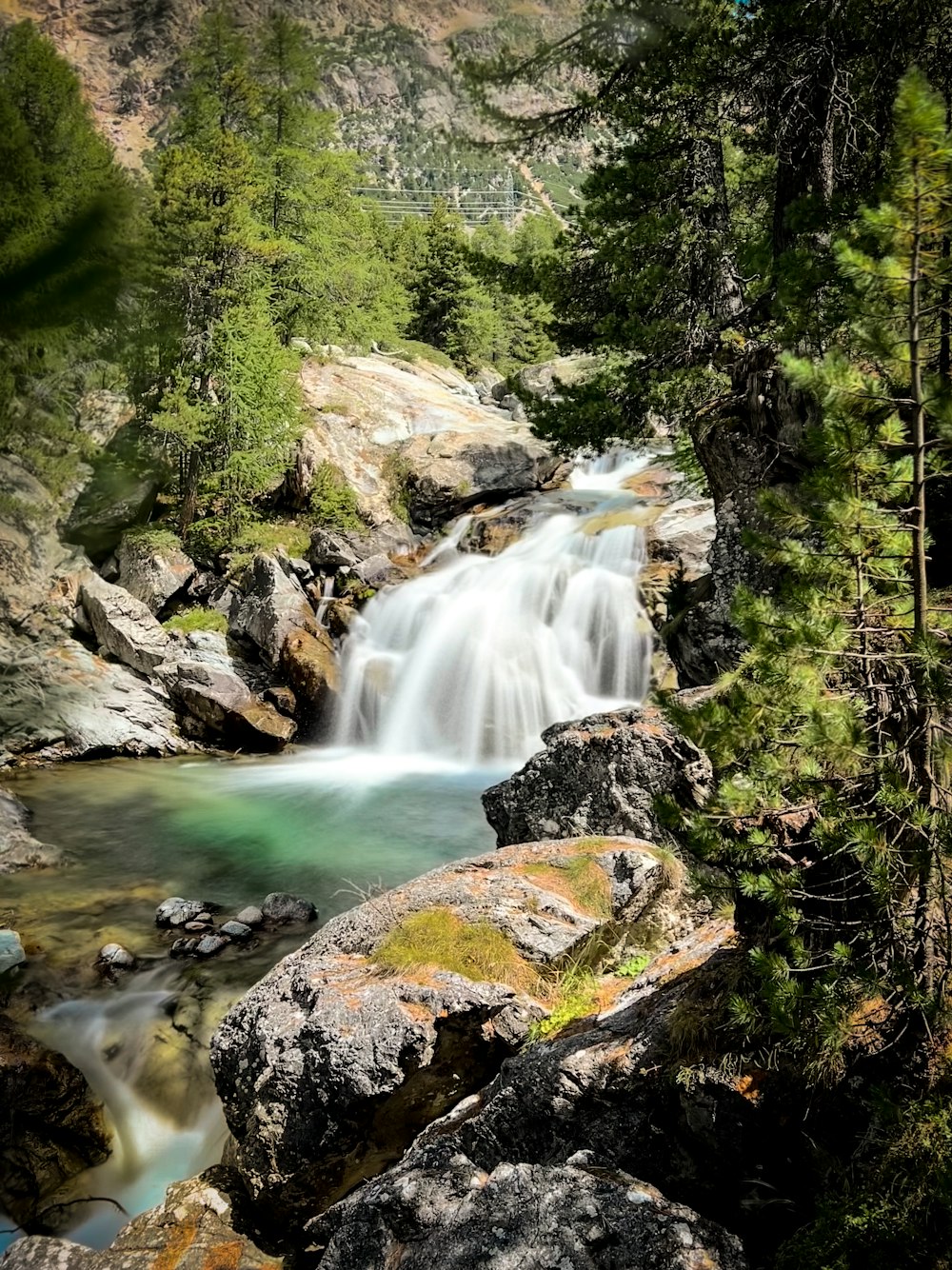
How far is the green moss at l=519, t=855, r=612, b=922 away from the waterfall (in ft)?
31.1

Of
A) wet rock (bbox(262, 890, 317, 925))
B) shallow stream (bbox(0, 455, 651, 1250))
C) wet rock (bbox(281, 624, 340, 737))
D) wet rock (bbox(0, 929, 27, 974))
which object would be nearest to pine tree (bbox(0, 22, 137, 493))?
shallow stream (bbox(0, 455, 651, 1250))

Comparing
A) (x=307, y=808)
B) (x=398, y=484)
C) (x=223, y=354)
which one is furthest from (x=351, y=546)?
(x=307, y=808)

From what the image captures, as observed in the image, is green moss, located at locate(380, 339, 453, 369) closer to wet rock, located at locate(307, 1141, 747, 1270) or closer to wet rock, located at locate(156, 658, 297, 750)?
wet rock, located at locate(156, 658, 297, 750)

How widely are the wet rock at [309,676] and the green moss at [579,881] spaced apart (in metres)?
10.9

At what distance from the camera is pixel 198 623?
18266 millimetres

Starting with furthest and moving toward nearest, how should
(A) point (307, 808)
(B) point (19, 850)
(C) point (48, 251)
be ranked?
(A) point (307, 808) < (B) point (19, 850) < (C) point (48, 251)

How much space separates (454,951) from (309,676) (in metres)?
11.9

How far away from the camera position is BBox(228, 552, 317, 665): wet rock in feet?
55.8

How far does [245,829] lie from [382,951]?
746cm

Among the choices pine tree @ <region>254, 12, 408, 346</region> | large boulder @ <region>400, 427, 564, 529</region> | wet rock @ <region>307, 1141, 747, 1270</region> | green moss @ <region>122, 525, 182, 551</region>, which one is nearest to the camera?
wet rock @ <region>307, 1141, 747, 1270</region>

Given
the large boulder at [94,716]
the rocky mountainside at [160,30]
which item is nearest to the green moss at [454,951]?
the rocky mountainside at [160,30]

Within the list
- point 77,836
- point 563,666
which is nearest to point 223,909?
point 77,836

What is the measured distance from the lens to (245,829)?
11977 millimetres

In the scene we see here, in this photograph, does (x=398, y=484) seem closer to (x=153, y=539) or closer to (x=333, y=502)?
(x=333, y=502)
